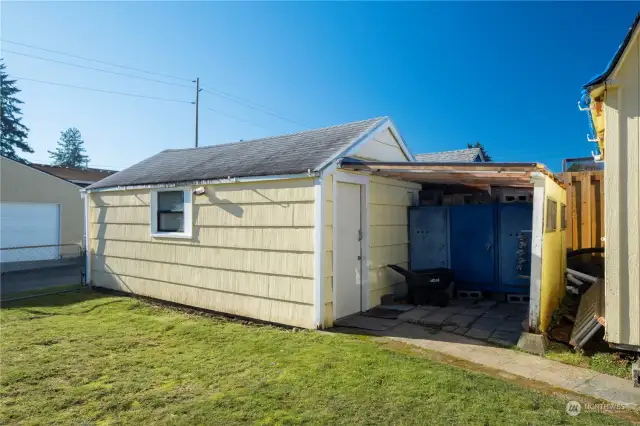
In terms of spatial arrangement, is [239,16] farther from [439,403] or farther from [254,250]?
[439,403]

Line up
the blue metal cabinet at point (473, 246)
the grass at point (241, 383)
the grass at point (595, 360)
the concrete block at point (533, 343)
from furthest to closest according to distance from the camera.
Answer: the blue metal cabinet at point (473, 246)
the concrete block at point (533, 343)
the grass at point (595, 360)
the grass at point (241, 383)

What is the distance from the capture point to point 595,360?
4277 millimetres

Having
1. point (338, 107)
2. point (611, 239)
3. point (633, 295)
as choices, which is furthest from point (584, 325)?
point (338, 107)

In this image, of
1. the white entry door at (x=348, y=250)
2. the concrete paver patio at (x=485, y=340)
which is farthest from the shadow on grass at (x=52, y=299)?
the concrete paver patio at (x=485, y=340)

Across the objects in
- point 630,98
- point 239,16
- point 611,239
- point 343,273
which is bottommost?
point 343,273

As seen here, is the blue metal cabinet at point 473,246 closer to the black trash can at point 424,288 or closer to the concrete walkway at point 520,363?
the black trash can at point 424,288

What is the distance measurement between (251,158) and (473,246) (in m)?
4.78

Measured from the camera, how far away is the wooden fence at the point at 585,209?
8430mm

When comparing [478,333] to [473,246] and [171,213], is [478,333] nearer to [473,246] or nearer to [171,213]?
[473,246]

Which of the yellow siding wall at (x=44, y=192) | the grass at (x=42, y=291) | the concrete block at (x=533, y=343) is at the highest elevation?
the yellow siding wall at (x=44, y=192)

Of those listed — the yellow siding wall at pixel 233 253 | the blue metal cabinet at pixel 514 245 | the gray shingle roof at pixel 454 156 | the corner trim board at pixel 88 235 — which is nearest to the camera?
the yellow siding wall at pixel 233 253

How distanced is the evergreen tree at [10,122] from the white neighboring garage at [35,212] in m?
24.9

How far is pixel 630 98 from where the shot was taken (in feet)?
12.2

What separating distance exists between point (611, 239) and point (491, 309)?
328 centimetres
